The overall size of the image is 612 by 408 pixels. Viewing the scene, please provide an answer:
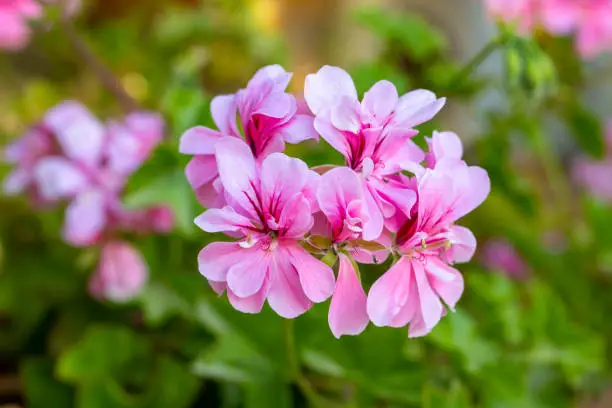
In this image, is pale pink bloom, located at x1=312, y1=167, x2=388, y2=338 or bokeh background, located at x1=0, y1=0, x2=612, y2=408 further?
bokeh background, located at x1=0, y1=0, x2=612, y2=408

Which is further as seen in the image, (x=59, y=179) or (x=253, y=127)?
(x=59, y=179)

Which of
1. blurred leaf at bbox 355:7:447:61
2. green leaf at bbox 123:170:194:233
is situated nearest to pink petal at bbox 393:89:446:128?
green leaf at bbox 123:170:194:233

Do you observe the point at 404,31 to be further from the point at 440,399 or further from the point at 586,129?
the point at 440,399

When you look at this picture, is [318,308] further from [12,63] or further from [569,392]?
[12,63]

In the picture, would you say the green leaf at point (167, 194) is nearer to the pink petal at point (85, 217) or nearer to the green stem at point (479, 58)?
the pink petal at point (85, 217)

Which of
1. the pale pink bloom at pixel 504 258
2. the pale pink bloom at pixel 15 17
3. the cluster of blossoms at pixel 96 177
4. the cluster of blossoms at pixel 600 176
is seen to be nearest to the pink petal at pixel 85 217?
the cluster of blossoms at pixel 96 177

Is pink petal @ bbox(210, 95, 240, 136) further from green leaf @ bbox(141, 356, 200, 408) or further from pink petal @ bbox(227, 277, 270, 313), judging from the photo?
green leaf @ bbox(141, 356, 200, 408)

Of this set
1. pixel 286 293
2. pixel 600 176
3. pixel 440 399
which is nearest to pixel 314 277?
pixel 286 293

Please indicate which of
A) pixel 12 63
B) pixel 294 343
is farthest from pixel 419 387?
pixel 12 63
